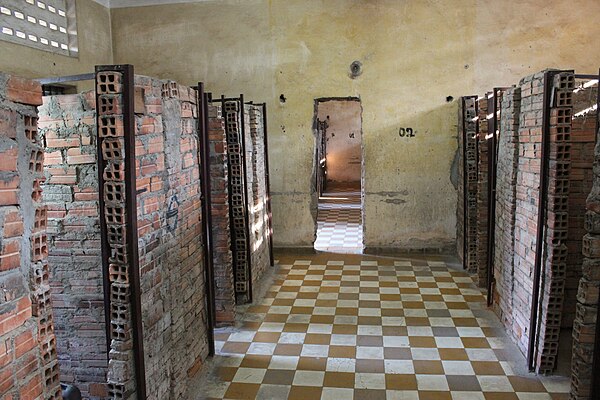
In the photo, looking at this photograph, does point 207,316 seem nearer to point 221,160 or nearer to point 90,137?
point 221,160

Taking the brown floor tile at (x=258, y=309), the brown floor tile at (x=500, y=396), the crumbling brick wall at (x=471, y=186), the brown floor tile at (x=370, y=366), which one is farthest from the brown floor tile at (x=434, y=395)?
the crumbling brick wall at (x=471, y=186)

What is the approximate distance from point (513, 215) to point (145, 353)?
156 inches

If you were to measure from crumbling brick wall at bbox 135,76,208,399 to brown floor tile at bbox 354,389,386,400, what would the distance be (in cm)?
152

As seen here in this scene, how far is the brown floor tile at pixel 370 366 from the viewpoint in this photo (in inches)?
185

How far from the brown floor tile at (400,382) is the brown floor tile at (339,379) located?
0.34m

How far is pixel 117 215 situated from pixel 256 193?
4.47 meters

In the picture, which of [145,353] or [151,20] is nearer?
[145,353]

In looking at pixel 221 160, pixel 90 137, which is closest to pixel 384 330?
pixel 221 160

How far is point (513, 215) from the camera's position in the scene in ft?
17.0

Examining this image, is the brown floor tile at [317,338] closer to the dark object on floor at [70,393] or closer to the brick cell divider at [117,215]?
the brick cell divider at [117,215]

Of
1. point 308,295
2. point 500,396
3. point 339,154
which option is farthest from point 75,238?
point 339,154

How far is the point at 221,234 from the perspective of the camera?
5.78 m

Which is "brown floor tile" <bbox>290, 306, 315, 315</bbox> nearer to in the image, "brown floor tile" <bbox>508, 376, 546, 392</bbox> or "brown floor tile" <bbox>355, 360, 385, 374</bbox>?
"brown floor tile" <bbox>355, 360, 385, 374</bbox>

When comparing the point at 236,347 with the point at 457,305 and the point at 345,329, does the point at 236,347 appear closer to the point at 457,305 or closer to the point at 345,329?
the point at 345,329
